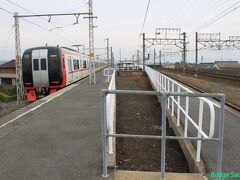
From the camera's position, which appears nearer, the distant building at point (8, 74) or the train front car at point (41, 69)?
the train front car at point (41, 69)

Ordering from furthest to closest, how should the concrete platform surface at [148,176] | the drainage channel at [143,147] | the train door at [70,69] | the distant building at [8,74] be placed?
1. the distant building at [8,74]
2. the train door at [70,69]
3. the drainage channel at [143,147]
4. the concrete platform surface at [148,176]

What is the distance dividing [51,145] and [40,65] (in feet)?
39.4

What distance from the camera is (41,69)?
1645cm

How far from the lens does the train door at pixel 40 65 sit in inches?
646

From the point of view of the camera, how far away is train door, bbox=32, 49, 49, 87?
1641 cm

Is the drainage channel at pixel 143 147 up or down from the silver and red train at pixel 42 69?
down

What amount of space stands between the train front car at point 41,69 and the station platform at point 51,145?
8.03 metres

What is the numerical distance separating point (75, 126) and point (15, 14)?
15240 millimetres

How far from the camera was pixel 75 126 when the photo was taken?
6.80 metres

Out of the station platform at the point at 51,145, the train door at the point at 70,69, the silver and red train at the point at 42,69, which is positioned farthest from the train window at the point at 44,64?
the station platform at the point at 51,145

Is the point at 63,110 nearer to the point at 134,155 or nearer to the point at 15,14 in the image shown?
the point at 134,155

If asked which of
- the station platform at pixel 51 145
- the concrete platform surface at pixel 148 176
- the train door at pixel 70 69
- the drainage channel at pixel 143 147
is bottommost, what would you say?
the drainage channel at pixel 143 147

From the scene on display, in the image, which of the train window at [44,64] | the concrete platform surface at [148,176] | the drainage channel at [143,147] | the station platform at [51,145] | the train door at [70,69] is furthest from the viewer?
the train door at [70,69]

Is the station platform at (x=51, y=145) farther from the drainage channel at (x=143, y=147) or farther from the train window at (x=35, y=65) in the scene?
the train window at (x=35, y=65)
